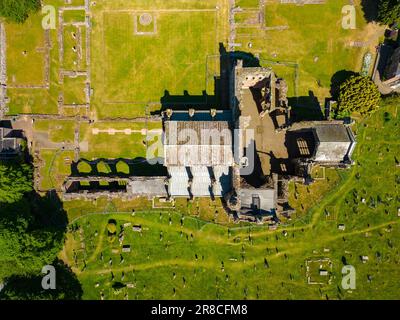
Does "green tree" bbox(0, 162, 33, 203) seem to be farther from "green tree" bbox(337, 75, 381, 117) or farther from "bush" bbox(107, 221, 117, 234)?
"green tree" bbox(337, 75, 381, 117)

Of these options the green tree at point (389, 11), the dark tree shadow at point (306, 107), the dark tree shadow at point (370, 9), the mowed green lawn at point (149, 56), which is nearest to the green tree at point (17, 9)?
the mowed green lawn at point (149, 56)

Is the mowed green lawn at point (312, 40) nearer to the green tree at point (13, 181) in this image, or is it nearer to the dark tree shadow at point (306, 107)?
the dark tree shadow at point (306, 107)

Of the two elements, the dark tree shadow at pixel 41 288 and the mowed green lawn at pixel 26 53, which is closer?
the dark tree shadow at pixel 41 288

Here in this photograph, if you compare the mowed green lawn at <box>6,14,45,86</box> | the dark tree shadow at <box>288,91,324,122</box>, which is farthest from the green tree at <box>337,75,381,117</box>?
the mowed green lawn at <box>6,14,45,86</box>

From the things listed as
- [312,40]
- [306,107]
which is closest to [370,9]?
[312,40]

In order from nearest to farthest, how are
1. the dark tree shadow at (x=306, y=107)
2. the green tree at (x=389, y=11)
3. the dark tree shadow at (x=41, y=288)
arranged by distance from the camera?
1. the dark tree shadow at (x=41, y=288)
2. the green tree at (x=389, y=11)
3. the dark tree shadow at (x=306, y=107)

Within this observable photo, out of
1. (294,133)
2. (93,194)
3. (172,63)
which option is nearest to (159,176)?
(93,194)
